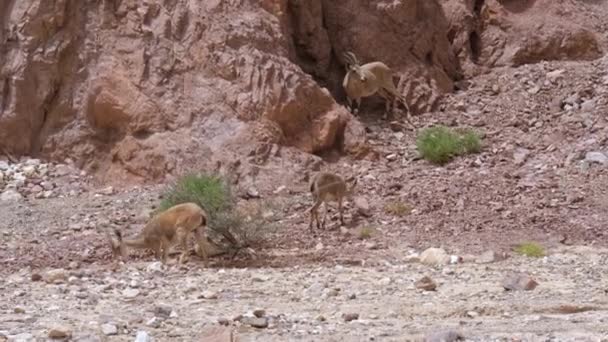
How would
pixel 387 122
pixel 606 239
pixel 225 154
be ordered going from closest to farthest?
1. pixel 606 239
2. pixel 225 154
3. pixel 387 122

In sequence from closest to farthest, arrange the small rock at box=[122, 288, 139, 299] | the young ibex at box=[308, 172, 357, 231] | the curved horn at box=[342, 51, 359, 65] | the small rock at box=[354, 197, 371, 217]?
the small rock at box=[122, 288, 139, 299], the young ibex at box=[308, 172, 357, 231], the small rock at box=[354, 197, 371, 217], the curved horn at box=[342, 51, 359, 65]

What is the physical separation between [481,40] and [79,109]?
24.8 ft

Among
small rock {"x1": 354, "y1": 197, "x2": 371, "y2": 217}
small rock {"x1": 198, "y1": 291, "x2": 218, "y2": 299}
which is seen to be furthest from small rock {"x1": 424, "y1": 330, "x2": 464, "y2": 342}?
small rock {"x1": 354, "y1": 197, "x2": 371, "y2": 217}

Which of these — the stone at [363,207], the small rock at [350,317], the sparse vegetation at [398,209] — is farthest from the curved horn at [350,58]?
the small rock at [350,317]

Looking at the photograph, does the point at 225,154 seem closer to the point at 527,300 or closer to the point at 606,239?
the point at 606,239

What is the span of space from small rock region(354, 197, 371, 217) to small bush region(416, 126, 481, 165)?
72.3 inches

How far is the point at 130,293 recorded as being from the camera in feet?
33.8

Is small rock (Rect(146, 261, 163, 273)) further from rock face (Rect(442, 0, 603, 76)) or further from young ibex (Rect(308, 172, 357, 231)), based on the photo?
rock face (Rect(442, 0, 603, 76))

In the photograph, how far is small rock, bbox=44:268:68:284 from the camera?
36.2 feet

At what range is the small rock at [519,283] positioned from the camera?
10.4 metres

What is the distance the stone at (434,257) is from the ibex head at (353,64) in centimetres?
524

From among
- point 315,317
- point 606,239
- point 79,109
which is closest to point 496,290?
point 315,317

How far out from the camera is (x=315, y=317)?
30.6ft

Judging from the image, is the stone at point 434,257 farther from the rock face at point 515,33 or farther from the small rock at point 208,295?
the rock face at point 515,33
